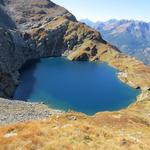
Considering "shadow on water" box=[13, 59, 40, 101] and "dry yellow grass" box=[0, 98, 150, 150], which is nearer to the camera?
"dry yellow grass" box=[0, 98, 150, 150]

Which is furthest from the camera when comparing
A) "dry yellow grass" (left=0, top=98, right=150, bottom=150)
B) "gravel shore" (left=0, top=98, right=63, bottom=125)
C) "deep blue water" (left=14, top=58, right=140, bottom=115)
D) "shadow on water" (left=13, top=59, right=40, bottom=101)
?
"shadow on water" (left=13, top=59, right=40, bottom=101)

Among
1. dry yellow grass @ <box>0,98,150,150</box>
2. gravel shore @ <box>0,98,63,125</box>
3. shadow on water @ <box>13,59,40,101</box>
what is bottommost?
shadow on water @ <box>13,59,40,101</box>

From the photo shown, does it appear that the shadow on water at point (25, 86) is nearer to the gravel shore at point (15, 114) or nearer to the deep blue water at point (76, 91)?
the deep blue water at point (76, 91)

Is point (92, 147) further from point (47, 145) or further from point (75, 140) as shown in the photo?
point (47, 145)

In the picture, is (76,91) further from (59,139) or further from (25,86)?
(59,139)

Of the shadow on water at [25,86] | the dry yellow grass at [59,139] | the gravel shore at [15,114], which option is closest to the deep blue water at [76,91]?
the shadow on water at [25,86]

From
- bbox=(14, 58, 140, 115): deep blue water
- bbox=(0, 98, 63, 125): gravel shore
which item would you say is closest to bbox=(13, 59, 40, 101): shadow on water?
bbox=(14, 58, 140, 115): deep blue water

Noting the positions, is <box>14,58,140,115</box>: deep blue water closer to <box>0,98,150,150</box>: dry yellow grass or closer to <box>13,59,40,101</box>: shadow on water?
<box>13,59,40,101</box>: shadow on water

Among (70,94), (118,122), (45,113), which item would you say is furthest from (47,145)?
(70,94)
